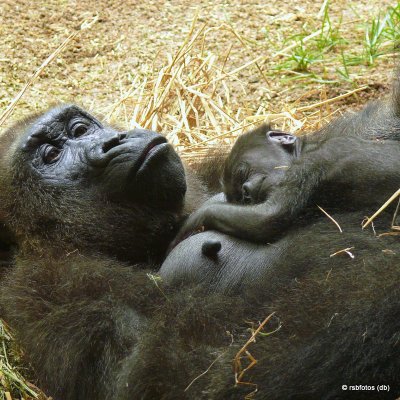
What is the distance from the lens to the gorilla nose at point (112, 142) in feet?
11.7

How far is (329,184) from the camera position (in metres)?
2.97

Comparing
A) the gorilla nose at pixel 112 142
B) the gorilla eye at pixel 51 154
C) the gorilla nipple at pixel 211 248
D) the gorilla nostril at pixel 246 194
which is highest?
the gorilla nose at pixel 112 142

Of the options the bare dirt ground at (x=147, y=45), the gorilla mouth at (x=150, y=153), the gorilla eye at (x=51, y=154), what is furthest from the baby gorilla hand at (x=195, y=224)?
the bare dirt ground at (x=147, y=45)

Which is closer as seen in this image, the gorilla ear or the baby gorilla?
the baby gorilla

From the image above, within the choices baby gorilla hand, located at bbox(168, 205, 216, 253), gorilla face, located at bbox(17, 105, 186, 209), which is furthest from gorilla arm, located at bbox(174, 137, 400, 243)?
gorilla face, located at bbox(17, 105, 186, 209)

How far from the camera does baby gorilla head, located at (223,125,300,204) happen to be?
324cm

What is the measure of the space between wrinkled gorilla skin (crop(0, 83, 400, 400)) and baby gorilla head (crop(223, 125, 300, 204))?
9.8 inches

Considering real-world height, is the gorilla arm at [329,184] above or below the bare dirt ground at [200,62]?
above

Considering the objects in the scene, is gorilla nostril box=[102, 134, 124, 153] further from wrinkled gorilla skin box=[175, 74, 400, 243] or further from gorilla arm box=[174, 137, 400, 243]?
gorilla arm box=[174, 137, 400, 243]

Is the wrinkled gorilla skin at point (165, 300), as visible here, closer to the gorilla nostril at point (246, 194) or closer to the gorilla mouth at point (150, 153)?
the gorilla mouth at point (150, 153)

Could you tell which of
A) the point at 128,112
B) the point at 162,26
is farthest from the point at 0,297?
the point at 162,26

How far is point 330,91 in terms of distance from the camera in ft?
18.5

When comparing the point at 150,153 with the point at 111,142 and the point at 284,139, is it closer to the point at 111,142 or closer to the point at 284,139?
the point at 111,142

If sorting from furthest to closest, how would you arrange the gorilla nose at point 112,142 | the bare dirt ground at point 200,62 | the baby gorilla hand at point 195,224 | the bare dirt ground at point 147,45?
the bare dirt ground at point 147,45 < the bare dirt ground at point 200,62 < the gorilla nose at point 112,142 < the baby gorilla hand at point 195,224
